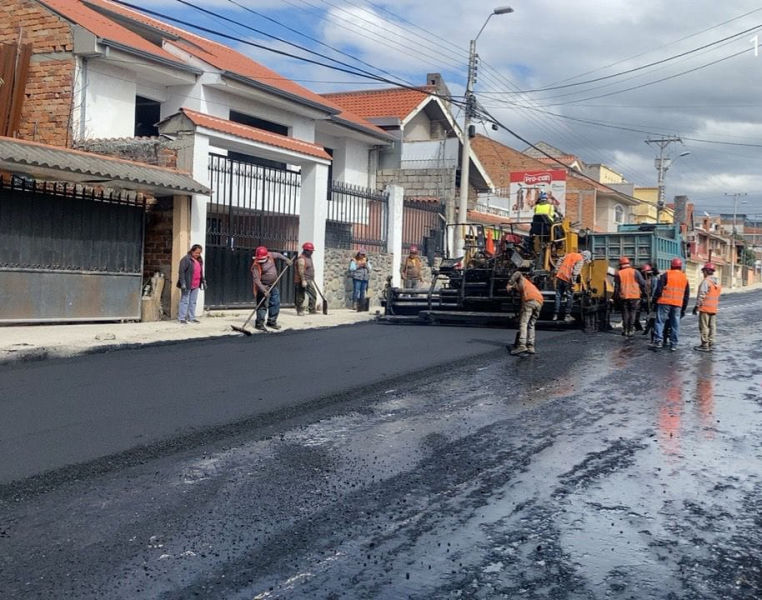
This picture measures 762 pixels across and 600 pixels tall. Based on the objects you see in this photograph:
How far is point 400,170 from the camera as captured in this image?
1131 inches

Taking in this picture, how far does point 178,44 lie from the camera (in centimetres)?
2014

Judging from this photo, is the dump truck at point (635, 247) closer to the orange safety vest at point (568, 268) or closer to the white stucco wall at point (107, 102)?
the orange safety vest at point (568, 268)

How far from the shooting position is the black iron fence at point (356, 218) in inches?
792

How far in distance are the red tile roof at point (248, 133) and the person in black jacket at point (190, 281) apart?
8.20 feet

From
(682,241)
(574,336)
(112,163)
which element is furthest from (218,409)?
(682,241)

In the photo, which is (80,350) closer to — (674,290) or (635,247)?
(674,290)

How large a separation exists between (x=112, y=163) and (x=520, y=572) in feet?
38.1

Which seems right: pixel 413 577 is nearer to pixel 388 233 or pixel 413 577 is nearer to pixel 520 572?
pixel 520 572

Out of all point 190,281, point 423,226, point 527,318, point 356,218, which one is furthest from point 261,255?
point 423,226

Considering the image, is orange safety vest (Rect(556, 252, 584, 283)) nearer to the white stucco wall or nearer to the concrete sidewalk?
the concrete sidewalk

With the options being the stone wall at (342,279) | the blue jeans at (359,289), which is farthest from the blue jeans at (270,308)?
the blue jeans at (359,289)

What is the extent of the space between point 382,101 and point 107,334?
21.0 m

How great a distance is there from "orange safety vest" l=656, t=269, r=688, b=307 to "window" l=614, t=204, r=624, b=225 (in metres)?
38.1

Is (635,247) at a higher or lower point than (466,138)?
lower
